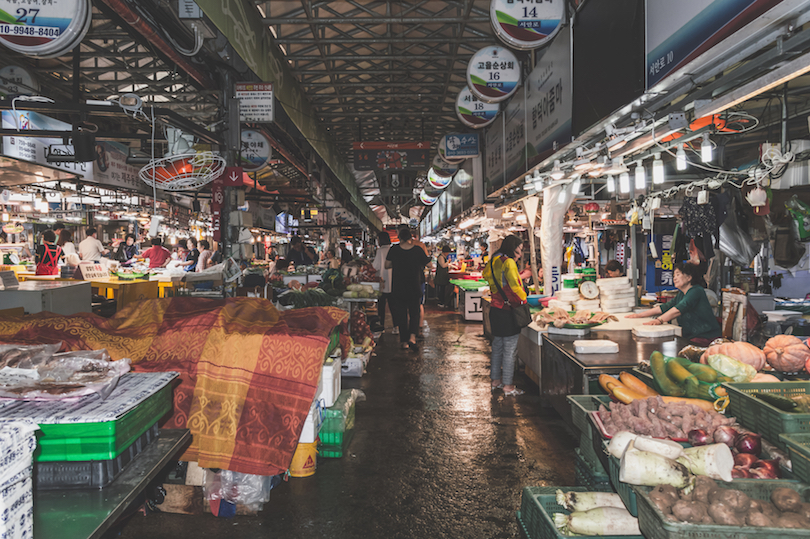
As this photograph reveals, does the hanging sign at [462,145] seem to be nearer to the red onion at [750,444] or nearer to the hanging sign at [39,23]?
the hanging sign at [39,23]

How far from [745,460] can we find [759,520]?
61 cm

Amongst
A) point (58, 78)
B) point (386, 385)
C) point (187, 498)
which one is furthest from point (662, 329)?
point (58, 78)

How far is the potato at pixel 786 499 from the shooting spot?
1.86 meters

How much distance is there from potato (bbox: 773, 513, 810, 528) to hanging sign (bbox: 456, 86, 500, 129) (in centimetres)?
873

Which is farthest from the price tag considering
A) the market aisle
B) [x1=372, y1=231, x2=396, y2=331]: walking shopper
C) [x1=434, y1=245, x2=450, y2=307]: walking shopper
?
[x1=434, y1=245, x2=450, y2=307]: walking shopper

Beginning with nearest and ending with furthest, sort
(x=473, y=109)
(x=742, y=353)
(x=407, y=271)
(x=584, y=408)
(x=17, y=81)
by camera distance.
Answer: (x=584, y=408) → (x=742, y=353) → (x=17, y=81) → (x=407, y=271) → (x=473, y=109)

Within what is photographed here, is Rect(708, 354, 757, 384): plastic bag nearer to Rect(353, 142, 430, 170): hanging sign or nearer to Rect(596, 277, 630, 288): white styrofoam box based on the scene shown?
Rect(596, 277, 630, 288): white styrofoam box

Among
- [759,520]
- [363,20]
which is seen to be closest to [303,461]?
[759,520]

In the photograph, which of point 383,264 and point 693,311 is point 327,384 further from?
point 383,264

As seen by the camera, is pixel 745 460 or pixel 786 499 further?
pixel 745 460

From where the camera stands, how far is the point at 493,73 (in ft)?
25.1

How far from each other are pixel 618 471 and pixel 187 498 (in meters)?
2.77

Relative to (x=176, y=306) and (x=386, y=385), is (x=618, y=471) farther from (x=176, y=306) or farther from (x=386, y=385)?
(x=386, y=385)

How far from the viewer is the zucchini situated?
245 cm
